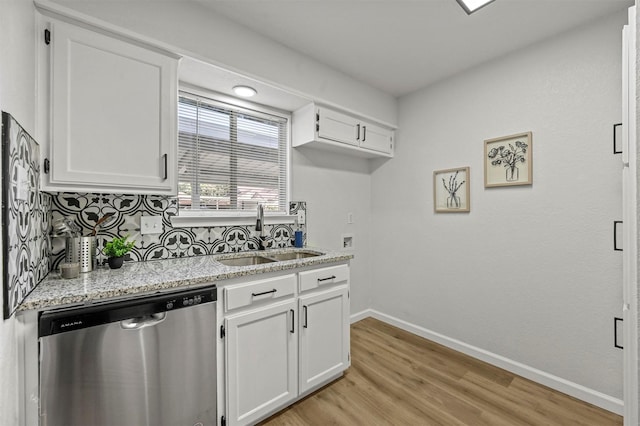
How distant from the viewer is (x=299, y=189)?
2.63 meters

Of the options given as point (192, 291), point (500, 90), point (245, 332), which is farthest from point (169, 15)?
point (500, 90)

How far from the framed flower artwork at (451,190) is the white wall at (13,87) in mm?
2810

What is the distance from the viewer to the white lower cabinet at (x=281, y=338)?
149cm

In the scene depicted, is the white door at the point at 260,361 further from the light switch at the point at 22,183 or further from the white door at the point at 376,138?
the white door at the point at 376,138

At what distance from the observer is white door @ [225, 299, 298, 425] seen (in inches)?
58.3

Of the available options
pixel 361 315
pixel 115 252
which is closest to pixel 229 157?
pixel 115 252

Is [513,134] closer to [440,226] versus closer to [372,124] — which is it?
[440,226]

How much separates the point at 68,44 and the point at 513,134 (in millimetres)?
2897

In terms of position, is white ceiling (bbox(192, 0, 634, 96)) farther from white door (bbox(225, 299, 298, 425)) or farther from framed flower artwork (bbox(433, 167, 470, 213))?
white door (bbox(225, 299, 298, 425))

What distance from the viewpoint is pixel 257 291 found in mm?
1563

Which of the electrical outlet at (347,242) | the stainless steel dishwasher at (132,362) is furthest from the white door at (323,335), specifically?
the electrical outlet at (347,242)

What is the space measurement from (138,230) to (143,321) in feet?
2.45

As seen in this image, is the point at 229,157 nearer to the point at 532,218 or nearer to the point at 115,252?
the point at 115,252

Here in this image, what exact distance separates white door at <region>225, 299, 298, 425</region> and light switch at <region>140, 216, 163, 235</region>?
0.83 meters
